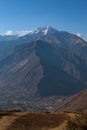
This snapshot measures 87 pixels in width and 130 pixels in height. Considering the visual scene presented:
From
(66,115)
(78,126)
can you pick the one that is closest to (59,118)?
(66,115)

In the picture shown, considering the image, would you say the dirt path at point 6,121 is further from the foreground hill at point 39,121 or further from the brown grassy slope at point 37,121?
the brown grassy slope at point 37,121

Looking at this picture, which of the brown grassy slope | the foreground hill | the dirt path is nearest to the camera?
the foreground hill

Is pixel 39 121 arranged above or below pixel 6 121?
above

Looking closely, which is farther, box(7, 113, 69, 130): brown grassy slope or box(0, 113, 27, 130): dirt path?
box(0, 113, 27, 130): dirt path

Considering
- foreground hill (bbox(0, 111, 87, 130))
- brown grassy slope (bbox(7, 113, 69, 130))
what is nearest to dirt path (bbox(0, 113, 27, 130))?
foreground hill (bbox(0, 111, 87, 130))

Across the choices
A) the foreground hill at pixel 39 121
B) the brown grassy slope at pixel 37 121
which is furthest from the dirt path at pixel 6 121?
the brown grassy slope at pixel 37 121

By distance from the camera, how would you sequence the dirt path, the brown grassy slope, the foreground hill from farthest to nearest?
the dirt path
the brown grassy slope
the foreground hill

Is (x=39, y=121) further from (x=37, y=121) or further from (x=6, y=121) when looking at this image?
(x=6, y=121)

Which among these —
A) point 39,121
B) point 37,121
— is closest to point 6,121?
point 37,121

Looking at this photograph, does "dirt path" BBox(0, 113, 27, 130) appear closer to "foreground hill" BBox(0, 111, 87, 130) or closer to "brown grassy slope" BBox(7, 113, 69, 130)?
"foreground hill" BBox(0, 111, 87, 130)

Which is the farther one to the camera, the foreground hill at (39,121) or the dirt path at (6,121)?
the dirt path at (6,121)

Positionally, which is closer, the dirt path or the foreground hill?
the foreground hill
